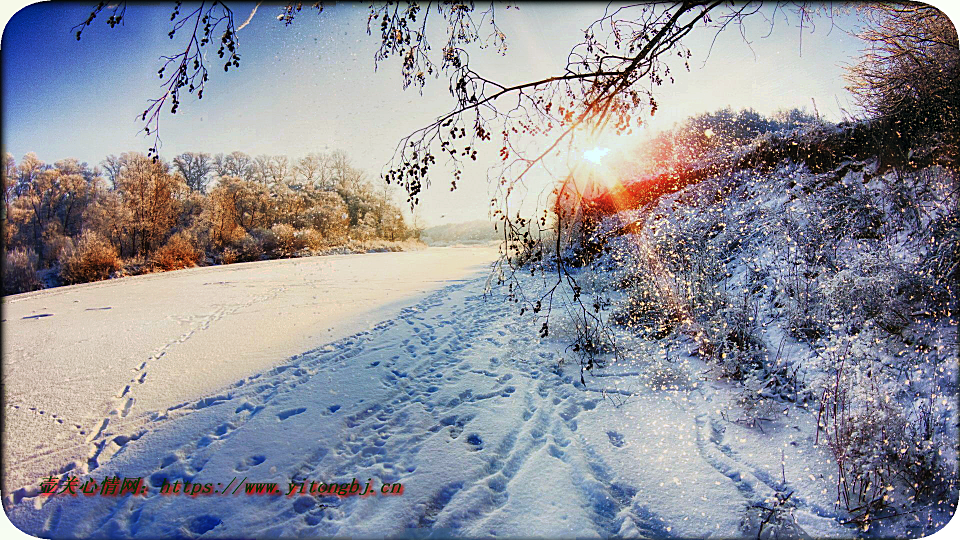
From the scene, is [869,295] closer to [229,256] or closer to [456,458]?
[456,458]

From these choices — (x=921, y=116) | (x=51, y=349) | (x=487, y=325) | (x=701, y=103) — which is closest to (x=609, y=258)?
(x=487, y=325)

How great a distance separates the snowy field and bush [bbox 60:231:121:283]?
1.29 meters

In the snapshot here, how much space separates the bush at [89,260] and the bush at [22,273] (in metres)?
0.86

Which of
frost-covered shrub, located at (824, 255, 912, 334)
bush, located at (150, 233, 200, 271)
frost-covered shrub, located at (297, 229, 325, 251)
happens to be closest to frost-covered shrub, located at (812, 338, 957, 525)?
frost-covered shrub, located at (824, 255, 912, 334)

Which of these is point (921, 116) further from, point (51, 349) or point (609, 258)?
point (51, 349)

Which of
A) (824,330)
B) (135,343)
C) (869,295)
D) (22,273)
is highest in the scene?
(22,273)

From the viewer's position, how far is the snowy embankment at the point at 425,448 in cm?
178

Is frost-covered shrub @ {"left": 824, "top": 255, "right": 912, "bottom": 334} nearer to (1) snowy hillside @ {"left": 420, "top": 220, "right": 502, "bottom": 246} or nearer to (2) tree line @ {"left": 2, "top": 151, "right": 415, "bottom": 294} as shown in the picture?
(1) snowy hillside @ {"left": 420, "top": 220, "right": 502, "bottom": 246}

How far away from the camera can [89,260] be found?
A: 5848mm

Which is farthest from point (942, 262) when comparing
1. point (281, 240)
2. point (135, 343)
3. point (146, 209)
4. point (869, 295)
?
point (281, 240)

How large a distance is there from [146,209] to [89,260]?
1.37 meters

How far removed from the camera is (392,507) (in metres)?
1.85

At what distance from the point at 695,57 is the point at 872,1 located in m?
1.13

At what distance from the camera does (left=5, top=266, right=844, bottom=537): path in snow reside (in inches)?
69.7
